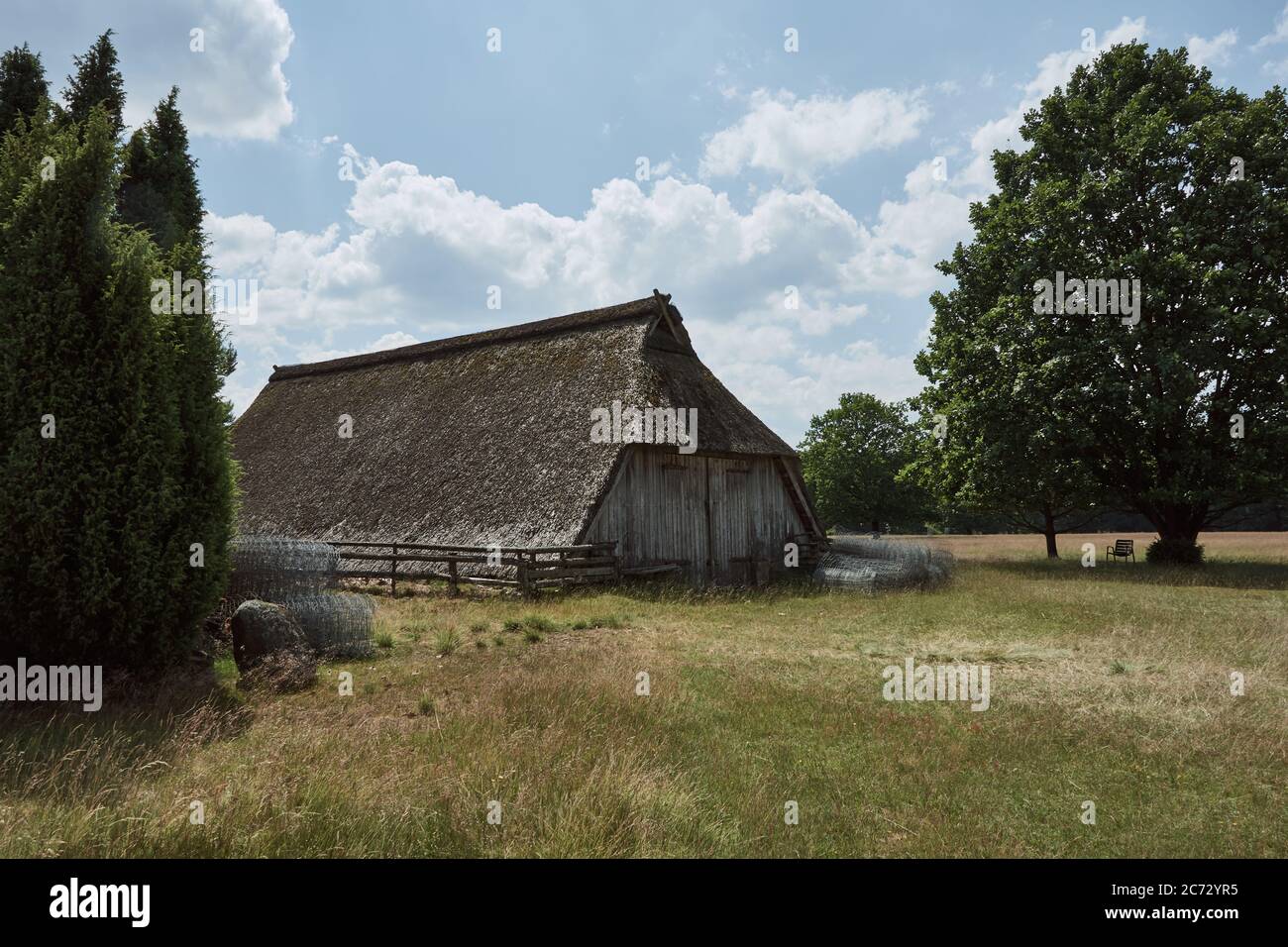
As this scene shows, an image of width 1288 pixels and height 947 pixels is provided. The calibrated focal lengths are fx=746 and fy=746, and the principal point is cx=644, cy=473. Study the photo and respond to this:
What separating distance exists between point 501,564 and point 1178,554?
20.7 m

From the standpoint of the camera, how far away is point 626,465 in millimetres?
18109

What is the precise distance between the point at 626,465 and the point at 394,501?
286 inches

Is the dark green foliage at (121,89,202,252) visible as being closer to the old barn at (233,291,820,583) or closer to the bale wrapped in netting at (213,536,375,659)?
the bale wrapped in netting at (213,536,375,659)

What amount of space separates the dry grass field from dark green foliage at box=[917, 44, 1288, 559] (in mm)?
11794

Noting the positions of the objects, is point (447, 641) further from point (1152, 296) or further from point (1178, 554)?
point (1178, 554)

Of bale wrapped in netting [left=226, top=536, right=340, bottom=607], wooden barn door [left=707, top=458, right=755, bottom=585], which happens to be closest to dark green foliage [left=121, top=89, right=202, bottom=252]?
bale wrapped in netting [left=226, top=536, right=340, bottom=607]

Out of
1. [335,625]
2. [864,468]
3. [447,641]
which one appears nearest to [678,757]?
[447,641]

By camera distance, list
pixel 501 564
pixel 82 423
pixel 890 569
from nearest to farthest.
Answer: pixel 82 423 → pixel 501 564 → pixel 890 569

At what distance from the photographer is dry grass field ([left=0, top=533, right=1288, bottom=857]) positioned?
411cm

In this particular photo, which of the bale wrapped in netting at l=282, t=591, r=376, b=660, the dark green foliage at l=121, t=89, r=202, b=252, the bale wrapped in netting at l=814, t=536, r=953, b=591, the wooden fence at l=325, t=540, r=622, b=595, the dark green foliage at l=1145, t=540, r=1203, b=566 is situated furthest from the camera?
the dark green foliage at l=1145, t=540, r=1203, b=566

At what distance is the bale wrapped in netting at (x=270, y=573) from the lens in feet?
38.1

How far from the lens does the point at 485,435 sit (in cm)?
2120

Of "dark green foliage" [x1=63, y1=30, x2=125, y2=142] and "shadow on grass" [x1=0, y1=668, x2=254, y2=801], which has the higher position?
"dark green foliage" [x1=63, y1=30, x2=125, y2=142]
